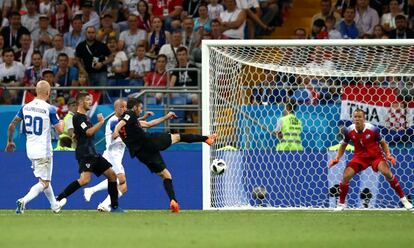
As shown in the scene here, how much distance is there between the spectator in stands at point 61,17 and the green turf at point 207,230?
344 inches

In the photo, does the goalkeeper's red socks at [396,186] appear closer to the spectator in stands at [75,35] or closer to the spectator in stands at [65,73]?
the spectator in stands at [65,73]

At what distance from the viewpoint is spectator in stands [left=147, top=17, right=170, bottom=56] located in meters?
23.6

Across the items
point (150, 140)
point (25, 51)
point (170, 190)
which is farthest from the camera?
point (25, 51)

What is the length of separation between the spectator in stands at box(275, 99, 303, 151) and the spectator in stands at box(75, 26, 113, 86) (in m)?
4.78

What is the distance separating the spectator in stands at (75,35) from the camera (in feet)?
80.0

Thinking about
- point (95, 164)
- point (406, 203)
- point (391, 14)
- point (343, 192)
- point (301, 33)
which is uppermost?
point (391, 14)

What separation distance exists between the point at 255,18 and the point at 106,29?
3.12m

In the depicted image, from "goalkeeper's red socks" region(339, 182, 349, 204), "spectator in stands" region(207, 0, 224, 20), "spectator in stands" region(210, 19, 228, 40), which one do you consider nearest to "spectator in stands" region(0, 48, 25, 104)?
"spectator in stands" region(210, 19, 228, 40)

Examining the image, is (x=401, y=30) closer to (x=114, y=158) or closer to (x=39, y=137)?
(x=114, y=158)

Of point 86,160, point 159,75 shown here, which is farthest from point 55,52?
point 86,160

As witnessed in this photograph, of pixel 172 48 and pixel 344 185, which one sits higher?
pixel 172 48

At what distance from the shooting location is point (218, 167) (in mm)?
18078

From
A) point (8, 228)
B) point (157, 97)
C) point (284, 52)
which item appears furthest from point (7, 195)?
point (8, 228)

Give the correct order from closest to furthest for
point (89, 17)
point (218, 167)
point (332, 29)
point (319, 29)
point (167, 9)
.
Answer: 1. point (218, 167)
2. point (319, 29)
3. point (332, 29)
4. point (167, 9)
5. point (89, 17)
